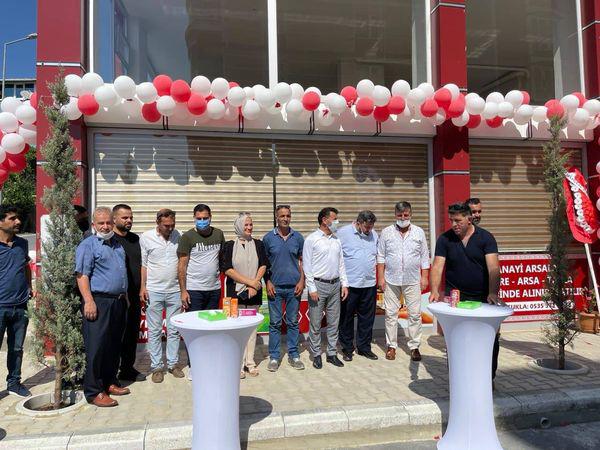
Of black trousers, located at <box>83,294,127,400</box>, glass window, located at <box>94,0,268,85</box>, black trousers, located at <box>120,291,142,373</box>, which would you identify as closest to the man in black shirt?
black trousers, located at <box>120,291,142,373</box>

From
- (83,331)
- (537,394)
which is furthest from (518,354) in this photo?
(83,331)

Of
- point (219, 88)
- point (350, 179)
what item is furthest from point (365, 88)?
point (219, 88)

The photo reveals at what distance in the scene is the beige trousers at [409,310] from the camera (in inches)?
234

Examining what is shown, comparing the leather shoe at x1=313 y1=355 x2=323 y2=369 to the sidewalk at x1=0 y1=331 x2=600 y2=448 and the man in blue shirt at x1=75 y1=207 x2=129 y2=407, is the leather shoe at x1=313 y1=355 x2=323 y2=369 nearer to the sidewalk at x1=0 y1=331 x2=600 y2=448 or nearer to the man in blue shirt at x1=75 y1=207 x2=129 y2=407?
the sidewalk at x1=0 y1=331 x2=600 y2=448

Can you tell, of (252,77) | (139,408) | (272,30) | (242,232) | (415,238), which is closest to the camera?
(139,408)

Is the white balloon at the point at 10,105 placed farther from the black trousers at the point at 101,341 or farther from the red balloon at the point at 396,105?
the red balloon at the point at 396,105

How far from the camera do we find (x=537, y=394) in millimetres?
4547

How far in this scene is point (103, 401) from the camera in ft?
14.3

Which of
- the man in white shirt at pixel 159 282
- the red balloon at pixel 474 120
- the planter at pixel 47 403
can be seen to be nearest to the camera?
the planter at pixel 47 403

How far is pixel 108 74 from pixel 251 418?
5596 millimetres

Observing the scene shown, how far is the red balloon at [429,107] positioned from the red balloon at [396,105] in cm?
29

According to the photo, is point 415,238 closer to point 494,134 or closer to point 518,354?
point 518,354

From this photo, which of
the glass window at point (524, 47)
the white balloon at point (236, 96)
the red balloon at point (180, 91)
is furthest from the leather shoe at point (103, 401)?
the glass window at point (524, 47)

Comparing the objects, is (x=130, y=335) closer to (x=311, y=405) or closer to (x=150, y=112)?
(x=311, y=405)
